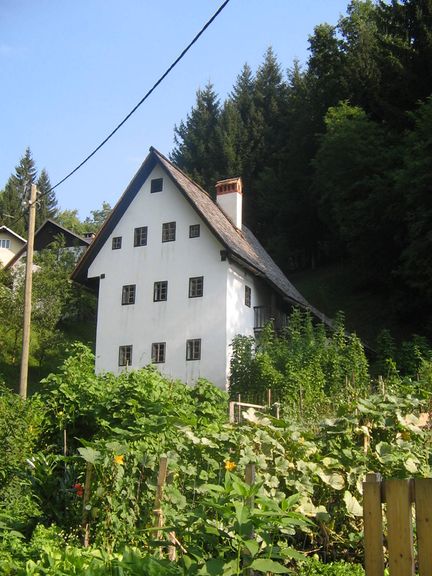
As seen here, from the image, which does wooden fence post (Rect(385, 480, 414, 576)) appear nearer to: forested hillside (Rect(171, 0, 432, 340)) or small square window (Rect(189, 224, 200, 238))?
small square window (Rect(189, 224, 200, 238))

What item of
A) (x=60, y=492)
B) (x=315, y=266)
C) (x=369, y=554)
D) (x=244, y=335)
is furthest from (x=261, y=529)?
(x=315, y=266)

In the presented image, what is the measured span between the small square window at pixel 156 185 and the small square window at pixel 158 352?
6118 mm

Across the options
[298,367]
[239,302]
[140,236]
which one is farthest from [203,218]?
[298,367]

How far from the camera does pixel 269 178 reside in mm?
51438

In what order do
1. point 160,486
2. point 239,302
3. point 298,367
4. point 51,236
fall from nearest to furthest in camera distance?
1. point 160,486
2. point 298,367
3. point 239,302
4. point 51,236

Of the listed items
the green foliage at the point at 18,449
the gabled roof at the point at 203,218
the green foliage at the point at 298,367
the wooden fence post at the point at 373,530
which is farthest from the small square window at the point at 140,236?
the wooden fence post at the point at 373,530

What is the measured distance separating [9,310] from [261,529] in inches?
1281

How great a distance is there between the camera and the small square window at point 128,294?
28.4 m

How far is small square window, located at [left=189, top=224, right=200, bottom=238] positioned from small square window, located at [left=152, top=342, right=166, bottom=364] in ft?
13.9

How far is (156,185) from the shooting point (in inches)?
1134

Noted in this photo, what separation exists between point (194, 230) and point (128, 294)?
12.1ft

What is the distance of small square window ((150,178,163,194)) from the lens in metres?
28.7

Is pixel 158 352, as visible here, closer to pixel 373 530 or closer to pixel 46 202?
pixel 373 530

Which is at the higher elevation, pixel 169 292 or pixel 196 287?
pixel 196 287
